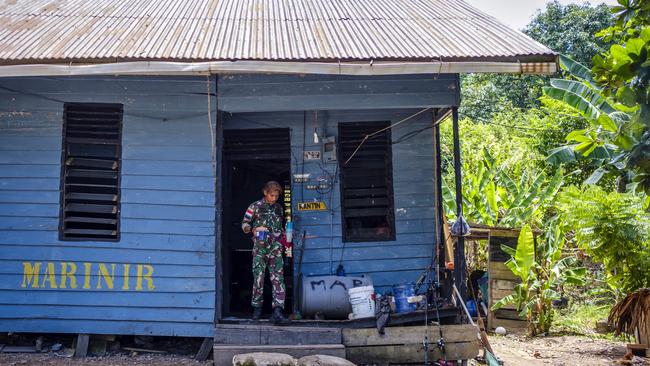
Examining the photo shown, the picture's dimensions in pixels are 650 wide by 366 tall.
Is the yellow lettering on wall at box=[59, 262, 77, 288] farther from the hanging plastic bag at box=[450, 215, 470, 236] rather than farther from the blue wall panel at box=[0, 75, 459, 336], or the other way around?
the hanging plastic bag at box=[450, 215, 470, 236]

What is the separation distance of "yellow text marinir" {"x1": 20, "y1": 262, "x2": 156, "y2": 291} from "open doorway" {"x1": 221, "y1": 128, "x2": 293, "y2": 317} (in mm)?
1072

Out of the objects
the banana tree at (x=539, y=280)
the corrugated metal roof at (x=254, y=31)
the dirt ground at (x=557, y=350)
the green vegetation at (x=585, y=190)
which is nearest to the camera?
the green vegetation at (x=585, y=190)

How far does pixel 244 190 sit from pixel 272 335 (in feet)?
11.6

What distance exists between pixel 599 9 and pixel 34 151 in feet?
77.3

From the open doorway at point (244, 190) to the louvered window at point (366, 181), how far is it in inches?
34.0

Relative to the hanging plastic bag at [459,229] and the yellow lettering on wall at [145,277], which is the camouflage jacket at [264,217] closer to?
the yellow lettering on wall at [145,277]

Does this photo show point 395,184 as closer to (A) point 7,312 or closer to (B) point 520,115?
(A) point 7,312

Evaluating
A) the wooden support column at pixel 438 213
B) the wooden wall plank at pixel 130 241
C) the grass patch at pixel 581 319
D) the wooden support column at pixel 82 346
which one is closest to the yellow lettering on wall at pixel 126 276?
the wooden wall plank at pixel 130 241

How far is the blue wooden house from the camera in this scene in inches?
304

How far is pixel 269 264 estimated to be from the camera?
770 centimetres

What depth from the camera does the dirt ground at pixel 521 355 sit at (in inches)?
294

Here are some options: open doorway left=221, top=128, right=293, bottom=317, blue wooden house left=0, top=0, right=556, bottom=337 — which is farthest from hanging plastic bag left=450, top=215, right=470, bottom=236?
open doorway left=221, top=128, right=293, bottom=317

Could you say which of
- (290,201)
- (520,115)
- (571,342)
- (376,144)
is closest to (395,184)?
(376,144)

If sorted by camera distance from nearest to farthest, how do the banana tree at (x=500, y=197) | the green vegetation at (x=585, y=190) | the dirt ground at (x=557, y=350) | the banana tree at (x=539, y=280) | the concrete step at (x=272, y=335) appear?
1. the green vegetation at (x=585, y=190)
2. the concrete step at (x=272, y=335)
3. the dirt ground at (x=557, y=350)
4. the banana tree at (x=539, y=280)
5. the banana tree at (x=500, y=197)
